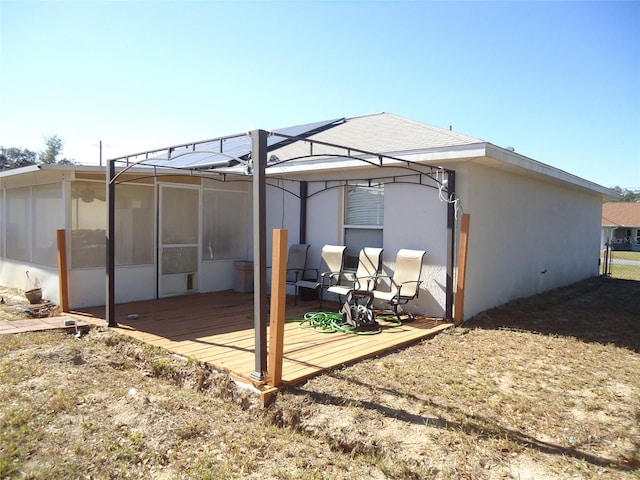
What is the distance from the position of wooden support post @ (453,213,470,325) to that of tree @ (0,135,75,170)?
3783 cm

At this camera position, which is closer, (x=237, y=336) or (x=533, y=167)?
(x=237, y=336)

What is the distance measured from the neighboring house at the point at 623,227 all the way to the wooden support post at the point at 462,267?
113ft

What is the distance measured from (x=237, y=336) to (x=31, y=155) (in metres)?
41.0

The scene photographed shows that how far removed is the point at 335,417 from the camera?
3.49 metres

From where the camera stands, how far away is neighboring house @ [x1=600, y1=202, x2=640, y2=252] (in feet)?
114

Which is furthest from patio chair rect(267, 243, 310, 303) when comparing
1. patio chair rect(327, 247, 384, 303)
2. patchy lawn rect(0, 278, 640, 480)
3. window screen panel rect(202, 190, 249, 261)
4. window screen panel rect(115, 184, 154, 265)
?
patchy lawn rect(0, 278, 640, 480)

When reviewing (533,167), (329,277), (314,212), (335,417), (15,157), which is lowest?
Answer: (335,417)

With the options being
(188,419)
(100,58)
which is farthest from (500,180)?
(100,58)

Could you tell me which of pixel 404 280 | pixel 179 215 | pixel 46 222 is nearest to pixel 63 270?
pixel 46 222

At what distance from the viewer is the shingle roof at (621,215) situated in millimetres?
34812

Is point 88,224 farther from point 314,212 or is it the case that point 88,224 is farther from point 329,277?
point 329,277

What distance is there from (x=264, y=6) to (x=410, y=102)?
266 inches

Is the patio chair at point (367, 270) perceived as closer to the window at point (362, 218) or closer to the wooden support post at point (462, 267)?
the window at point (362, 218)

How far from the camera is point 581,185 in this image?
1046cm
